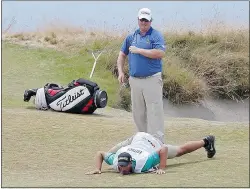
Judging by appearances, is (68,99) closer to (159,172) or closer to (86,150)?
(86,150)

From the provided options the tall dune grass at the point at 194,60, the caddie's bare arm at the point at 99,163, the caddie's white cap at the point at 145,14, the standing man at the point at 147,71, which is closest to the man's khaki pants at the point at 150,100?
the standing man at the point at 147,71

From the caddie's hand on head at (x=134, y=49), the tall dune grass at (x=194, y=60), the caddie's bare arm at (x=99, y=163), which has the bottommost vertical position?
the tall dune grass at (x=194, y=60)

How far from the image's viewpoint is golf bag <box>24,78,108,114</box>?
40.3 ft

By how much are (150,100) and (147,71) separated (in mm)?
339

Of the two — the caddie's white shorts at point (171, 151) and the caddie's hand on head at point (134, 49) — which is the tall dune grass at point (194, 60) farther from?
the caddie's hand on head at point (134, 49)

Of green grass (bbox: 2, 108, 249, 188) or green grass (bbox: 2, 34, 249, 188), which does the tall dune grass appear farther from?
green grass (bbox: 2, 108, 249, 188)

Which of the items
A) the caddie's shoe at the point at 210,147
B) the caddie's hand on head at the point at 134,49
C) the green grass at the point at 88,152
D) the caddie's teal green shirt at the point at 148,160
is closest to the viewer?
the green grass at the point at 88,152

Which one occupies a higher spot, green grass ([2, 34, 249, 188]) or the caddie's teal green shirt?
the caddie's teal green shirt

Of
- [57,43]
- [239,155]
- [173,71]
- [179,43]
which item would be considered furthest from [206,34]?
[239,155]

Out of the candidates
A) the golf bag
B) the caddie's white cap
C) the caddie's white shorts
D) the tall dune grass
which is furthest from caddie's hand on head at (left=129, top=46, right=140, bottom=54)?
the tall dune grass

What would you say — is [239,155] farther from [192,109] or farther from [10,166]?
[192,109]

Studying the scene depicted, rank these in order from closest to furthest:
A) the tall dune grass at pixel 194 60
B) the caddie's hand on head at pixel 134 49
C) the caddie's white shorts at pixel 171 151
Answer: the caddie's hand on head at pixel 134 49
the caddie's white shorts at pixel 171 151
the tall dune grass at pixel 194 60

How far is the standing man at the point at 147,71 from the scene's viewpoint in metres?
8.27

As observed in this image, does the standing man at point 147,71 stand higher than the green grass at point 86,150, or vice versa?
the standing man at point 147,71
